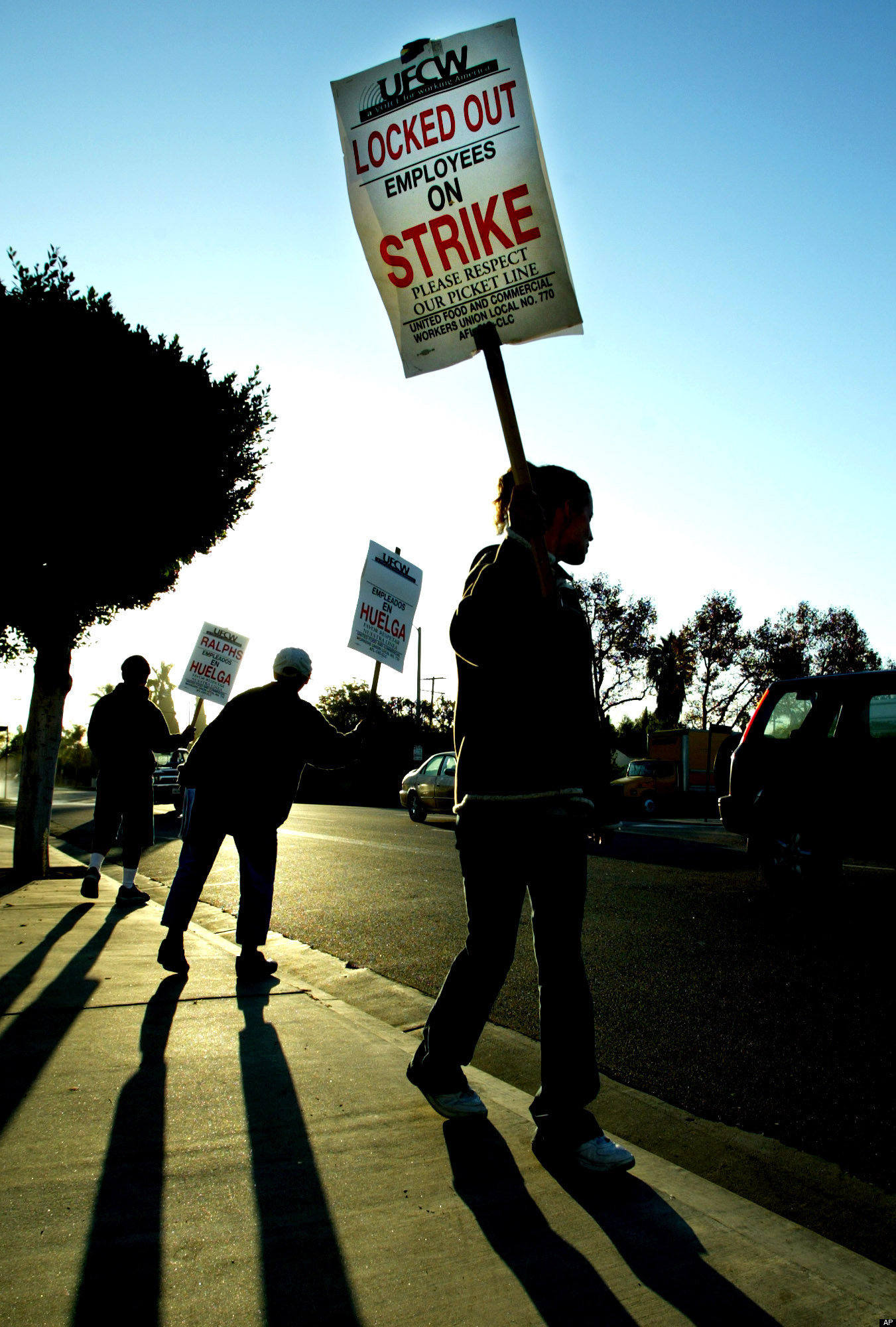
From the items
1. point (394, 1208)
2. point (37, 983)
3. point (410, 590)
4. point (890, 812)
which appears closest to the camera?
point (394, 1208)

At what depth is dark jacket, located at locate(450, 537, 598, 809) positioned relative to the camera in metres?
2.66

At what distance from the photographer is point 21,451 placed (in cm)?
909

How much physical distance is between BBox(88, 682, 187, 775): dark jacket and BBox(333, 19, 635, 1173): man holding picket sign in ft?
16.1

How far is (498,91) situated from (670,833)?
14.7 metres

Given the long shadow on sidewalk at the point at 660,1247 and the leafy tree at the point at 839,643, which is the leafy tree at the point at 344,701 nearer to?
the leafy tree at the point at 839,643

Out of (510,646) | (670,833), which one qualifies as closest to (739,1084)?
(510,646)

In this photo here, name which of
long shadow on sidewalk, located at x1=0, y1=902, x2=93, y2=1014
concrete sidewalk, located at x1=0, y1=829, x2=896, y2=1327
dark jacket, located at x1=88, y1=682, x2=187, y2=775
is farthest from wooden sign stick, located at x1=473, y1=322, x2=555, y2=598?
dark jacket, located at x1=88, y1=682, x2=187, y2=775

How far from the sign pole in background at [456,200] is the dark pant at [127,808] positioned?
5112 millimetres

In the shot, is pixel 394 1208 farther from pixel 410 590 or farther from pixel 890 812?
pixel 890 812

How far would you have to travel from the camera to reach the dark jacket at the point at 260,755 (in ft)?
16.2

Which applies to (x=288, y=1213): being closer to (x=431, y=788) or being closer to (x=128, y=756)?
(x=128, y=756)

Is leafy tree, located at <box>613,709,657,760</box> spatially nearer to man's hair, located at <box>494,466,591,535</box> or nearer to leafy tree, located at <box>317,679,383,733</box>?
leafy tree, located at <box>317,679,383,733</box>

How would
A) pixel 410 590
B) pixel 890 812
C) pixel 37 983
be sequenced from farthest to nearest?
pixel 890 812 < pixel 410 590 < pixel 37 983

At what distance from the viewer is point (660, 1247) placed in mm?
2174
